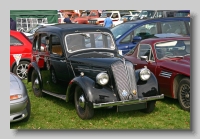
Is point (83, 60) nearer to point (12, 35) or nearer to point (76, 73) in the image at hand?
point (76, 73)

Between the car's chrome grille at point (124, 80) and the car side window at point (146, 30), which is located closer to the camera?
the car's chrome grille at point (124, 80)

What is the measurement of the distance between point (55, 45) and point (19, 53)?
3062 mm

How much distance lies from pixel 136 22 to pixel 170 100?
3.84m

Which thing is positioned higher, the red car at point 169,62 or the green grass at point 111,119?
the red car at point 169,62

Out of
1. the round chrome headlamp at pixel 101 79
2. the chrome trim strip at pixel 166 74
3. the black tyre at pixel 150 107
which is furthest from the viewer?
the chrome trim strip at pixel 166 74

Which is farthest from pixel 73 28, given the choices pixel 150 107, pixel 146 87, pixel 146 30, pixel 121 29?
pixel 146 30

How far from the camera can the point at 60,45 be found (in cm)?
784

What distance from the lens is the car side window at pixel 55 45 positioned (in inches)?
310

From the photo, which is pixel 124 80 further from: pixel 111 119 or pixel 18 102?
pixel 18 102

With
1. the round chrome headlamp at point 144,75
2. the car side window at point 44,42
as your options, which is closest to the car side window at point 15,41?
the car side window at point 44,42

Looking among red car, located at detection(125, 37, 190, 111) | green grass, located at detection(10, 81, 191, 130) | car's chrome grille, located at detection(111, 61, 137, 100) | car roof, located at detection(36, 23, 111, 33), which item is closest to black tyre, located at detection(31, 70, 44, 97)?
green grass, located at detection(10, 81, 191, 130)

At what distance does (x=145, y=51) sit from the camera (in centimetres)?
849

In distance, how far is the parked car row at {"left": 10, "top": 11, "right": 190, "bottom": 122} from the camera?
6.62m

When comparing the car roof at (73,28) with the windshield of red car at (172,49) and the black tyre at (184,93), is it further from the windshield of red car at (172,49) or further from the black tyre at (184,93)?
the black tyre at (184,93)
